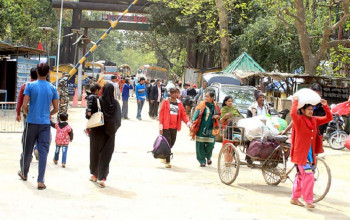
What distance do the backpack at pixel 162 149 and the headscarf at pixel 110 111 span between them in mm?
2159

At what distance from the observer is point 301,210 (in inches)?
296

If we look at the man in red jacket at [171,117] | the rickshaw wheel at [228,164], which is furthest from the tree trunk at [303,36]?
the rickshaw wheel at [228,164]

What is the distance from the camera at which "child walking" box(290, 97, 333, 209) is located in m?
7.58

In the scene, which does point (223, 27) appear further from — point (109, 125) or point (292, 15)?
point (109, 125)

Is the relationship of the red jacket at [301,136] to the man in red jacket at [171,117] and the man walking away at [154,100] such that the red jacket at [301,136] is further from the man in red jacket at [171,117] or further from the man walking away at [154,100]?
the man walking away at [154,100]

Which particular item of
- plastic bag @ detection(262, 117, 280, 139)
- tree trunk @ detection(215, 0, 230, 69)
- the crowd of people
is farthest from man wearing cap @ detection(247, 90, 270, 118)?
tree trunk @ detection(215, 0, 230, 69)

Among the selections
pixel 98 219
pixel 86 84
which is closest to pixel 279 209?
pixel 98 219

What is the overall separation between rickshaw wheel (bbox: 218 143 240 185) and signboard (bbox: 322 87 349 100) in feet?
36.8

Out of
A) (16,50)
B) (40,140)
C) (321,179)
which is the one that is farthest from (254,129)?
(16,50)

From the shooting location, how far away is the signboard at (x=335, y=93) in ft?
65.2

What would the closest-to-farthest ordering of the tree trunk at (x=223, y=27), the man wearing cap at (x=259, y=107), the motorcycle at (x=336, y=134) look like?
the man wearing cap at (x=259, y=107) < the motorcycle at (x=336, y=134) < the tree trunk at (x=223, y=27)

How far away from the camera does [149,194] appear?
8.08m

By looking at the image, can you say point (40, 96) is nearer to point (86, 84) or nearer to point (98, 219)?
point (98, 219)

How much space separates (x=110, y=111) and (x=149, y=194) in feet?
4.60
